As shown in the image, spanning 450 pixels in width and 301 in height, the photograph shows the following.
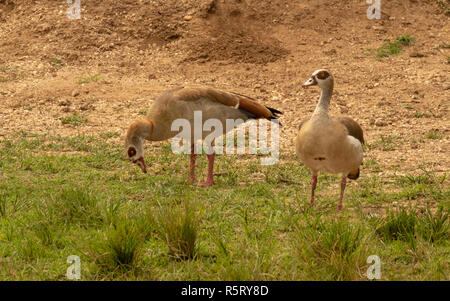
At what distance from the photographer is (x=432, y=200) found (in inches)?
257

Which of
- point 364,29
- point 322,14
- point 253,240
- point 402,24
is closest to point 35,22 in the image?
point 322,14

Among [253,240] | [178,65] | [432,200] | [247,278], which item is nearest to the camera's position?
[247,278]

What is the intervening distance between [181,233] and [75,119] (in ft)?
17.7

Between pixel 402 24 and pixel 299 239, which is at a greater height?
pixel 402 24

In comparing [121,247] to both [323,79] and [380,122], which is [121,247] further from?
[380,122]

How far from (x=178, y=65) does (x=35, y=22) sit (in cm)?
361

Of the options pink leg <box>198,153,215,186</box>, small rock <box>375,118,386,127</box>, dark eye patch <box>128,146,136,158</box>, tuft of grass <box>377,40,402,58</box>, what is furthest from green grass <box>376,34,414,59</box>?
dark eye patch <box>128,146,136,158</box>

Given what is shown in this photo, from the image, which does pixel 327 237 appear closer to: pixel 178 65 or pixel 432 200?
pixel 432 200

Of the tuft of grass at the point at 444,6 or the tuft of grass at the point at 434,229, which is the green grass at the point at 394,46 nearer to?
the tuft of grass at the point at 444,6

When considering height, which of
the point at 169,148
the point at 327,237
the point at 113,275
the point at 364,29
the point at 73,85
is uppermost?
the point at 364,29

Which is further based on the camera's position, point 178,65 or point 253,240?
point 178,65

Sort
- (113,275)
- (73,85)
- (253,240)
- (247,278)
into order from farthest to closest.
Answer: (73,85) < (253,240) < (113,275) < (247,278)

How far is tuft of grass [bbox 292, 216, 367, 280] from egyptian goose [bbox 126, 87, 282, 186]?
2518 millimetres

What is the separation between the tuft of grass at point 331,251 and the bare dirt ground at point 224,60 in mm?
3878
